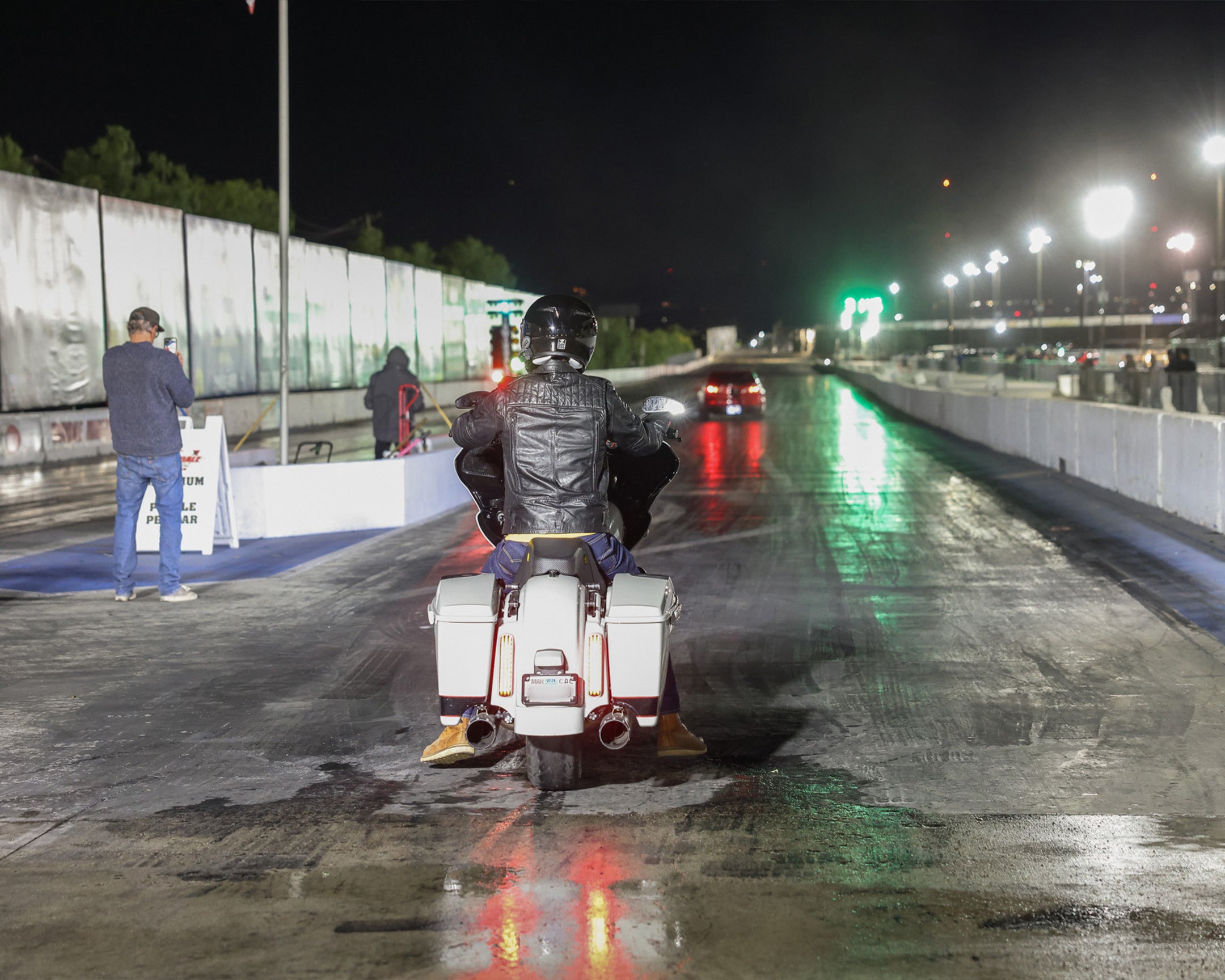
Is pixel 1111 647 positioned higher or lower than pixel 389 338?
lower

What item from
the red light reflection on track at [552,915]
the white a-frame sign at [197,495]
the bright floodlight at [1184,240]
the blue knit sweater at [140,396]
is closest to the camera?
the red light reflection on track at [552,915]

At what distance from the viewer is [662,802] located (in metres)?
5.26

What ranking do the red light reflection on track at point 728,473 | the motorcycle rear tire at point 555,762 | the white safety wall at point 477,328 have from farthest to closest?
1. the white safety wall at point 477,328
2. the red light reflection on track at point 728,473
3. the motorcycle rear tire at point 555,762

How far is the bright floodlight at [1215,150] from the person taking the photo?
34.4 metres

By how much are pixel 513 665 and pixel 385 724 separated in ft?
5.52

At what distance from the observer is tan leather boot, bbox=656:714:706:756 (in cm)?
581

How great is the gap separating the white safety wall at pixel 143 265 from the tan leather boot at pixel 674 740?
1084 inches

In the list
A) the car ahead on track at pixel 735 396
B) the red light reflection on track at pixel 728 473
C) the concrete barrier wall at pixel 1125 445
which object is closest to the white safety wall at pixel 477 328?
the car ahead on track at pixel 735 396

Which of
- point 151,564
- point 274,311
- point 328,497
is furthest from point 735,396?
point 151,564

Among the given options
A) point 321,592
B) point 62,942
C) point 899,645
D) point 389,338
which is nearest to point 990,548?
point 899,645

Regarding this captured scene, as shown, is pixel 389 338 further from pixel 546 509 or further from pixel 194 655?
pixel 546 509

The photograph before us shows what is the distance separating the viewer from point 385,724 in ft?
21.6

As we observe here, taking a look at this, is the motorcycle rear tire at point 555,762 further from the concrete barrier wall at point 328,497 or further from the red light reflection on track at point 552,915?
the concrete barrier wall at point 328,497

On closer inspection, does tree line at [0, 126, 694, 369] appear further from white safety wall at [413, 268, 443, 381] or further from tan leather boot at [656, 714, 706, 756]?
tan leather boot at [656, 714, 706, 756]
